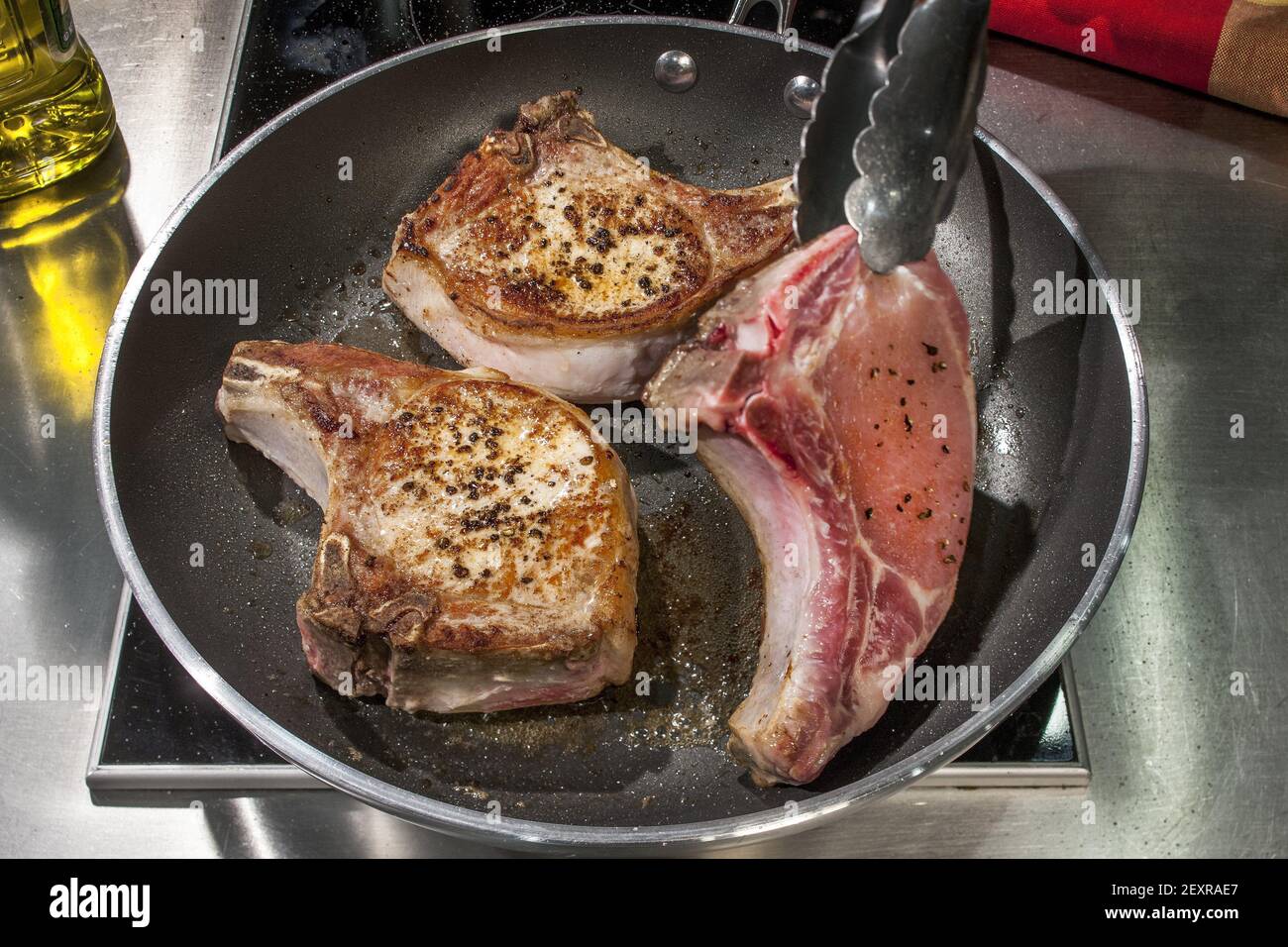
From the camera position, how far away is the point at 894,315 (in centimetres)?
181

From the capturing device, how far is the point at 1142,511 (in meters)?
2.15

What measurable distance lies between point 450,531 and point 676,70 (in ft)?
3.57

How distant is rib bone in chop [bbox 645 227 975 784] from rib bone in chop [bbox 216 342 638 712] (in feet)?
0.67

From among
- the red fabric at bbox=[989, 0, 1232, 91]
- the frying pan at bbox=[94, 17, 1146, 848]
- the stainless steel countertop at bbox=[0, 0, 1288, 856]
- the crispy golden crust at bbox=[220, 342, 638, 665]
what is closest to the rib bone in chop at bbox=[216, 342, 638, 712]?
the crispy golden crust at bbox=[220, 342, 638, 665]

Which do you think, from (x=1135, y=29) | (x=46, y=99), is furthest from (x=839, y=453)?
(x=46, y=99)

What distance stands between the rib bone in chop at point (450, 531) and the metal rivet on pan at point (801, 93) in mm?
844

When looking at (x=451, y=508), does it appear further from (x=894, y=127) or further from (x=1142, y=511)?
(x=1142, y=511)

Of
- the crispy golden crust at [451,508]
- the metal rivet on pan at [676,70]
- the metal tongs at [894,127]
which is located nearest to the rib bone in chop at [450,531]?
the crispy golden crust at [451,508]

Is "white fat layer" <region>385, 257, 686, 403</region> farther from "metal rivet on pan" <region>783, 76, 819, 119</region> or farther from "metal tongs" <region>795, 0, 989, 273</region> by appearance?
"metal rivet on pan" <region>783, 76, 819, 119</region>

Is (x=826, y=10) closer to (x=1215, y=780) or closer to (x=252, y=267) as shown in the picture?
(x=252, y=267)

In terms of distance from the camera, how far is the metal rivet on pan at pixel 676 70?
90.1 inches

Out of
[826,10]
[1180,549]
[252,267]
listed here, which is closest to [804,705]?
[1180,549]

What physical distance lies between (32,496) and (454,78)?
1.08m

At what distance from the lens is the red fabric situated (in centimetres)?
248
